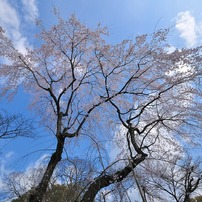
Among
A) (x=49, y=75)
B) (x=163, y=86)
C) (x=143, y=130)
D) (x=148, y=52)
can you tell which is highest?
(x=49, y=75)

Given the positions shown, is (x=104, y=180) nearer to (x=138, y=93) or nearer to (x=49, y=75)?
(x=138, y=93)

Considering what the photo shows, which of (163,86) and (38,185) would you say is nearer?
(38,185)

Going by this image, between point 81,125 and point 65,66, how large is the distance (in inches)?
127

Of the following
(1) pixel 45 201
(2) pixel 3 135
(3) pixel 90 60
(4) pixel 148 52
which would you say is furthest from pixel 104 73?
(1) pixel 45 201

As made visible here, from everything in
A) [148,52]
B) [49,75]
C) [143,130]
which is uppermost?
[49,75]

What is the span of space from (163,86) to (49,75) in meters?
4.28

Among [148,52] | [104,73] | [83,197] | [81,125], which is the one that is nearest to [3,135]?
[81,125]

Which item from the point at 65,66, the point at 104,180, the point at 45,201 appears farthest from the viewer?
the point at 65,66

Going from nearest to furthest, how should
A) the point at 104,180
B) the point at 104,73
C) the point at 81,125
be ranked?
the point at 104,180, the point at 81,125, the point at 104,73

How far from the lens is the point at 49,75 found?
9.75 m

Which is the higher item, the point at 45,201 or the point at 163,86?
the point at 163,86

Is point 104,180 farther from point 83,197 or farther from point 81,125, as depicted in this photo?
point 81,125

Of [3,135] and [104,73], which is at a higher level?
[104,73]

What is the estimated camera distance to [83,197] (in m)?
6.76
